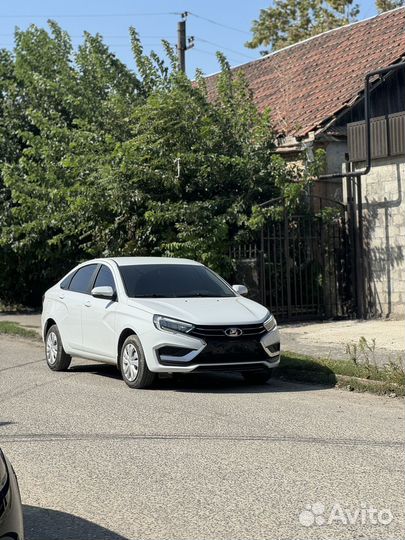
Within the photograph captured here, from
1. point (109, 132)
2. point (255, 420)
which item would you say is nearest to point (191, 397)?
point (255, 420)

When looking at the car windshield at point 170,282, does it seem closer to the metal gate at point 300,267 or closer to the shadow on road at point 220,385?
the shadow on road at point 220,385

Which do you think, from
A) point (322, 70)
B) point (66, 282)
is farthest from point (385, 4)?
point (66, 282)

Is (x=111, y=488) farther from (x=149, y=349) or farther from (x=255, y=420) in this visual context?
(x=149, y=349)

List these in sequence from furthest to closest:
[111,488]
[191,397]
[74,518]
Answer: [191,397]
[111,488]
[74,518]

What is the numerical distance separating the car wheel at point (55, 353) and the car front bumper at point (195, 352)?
2331mm

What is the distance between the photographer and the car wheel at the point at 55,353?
40.6ft

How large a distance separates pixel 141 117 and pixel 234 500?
1280cm

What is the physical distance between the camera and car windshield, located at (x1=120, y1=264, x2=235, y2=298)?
37.3 ft

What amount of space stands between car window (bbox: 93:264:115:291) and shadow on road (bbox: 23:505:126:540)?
623 cm

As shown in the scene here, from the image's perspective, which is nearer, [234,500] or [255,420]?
[234,500]

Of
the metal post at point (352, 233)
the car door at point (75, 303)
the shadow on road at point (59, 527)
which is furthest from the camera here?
the metal post at point (352, 233)

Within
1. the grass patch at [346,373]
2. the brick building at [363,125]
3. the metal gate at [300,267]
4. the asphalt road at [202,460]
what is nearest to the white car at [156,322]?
the asphalt road at [202,460]

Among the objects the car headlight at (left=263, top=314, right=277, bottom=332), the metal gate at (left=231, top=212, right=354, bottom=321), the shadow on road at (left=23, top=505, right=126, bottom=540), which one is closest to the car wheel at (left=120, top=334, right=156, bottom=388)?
the car headlight at (left=263, top=314, right=277, bottom=332)

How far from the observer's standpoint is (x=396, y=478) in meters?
6.22
